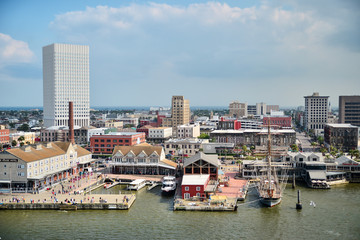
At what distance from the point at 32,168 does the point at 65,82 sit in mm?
98936

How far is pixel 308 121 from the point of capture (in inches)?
6142

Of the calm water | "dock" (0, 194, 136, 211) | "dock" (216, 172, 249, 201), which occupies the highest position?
"dock" (216, 172, 249, 201)

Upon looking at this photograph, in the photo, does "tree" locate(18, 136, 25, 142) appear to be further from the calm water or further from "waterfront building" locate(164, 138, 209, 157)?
the calm water

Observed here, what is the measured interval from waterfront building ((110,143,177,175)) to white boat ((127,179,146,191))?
20.0ft

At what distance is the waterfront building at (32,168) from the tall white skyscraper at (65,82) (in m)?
87.4

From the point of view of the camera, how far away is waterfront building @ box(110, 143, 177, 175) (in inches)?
2505

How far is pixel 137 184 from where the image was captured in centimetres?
5550

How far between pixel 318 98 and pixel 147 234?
13330cm

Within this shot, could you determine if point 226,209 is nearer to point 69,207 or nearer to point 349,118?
point 69,207

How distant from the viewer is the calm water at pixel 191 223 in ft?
120

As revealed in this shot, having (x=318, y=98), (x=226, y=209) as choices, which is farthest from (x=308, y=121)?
(x=226, y=209)

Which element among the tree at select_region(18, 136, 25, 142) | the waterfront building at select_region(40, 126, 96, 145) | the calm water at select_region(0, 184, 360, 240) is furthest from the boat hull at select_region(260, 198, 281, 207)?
the tree at select_region(18, 136, 25, 142)

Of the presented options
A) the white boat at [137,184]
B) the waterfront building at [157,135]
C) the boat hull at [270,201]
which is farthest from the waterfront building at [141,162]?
the waterfront building at [157,135]

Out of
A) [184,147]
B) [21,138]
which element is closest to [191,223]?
[184,147]
